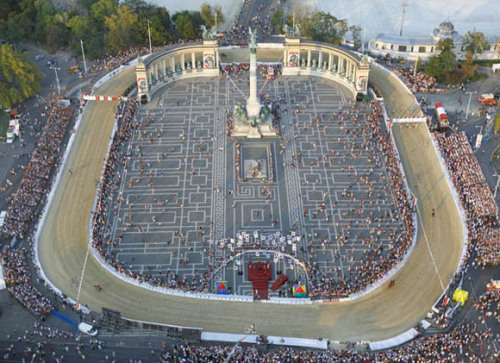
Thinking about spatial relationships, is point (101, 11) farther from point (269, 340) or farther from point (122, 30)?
point (269, 340)

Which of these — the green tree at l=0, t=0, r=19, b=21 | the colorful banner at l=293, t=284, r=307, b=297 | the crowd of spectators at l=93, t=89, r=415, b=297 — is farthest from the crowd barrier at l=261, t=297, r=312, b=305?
the green tree at l=0, t=0, r=19, b=21

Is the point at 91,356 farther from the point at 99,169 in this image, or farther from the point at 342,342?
the point at 99,169

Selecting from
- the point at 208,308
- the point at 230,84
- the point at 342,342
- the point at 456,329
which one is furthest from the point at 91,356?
the point at 230,84

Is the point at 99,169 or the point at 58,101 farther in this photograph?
the point at 58,101

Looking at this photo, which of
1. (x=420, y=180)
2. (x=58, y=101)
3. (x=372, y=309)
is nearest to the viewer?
(x=372, y=309)

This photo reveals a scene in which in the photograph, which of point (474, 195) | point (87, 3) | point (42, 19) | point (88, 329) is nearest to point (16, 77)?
point (42, 19)

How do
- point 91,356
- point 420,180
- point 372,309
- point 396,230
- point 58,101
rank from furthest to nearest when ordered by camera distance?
point 58,101, point 420,180, point 396,230, point 372,309, point 91,356

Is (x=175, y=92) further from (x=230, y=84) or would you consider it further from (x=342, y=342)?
(x=342, y=342)
